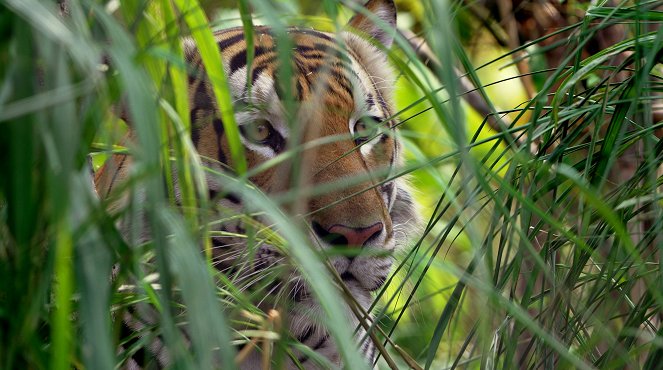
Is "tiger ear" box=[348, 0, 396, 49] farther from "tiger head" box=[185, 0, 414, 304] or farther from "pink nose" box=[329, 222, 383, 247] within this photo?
"pink nose" box=[329, 222, 383, 247]

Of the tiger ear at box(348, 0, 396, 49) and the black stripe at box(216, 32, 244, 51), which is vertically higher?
the black stripe at box(216, 32, 244, 51)

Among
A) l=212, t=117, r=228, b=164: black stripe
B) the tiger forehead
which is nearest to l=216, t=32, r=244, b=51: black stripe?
the tiger forehead

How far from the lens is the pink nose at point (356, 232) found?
183cm

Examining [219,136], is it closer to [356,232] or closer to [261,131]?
[261,131]

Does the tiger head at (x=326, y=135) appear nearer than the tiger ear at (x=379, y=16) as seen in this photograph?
Yes

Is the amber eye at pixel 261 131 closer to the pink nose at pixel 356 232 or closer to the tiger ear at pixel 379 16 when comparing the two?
the tiger ear at pixel 379 16

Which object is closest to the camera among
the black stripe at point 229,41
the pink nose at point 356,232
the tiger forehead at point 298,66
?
the pink nose at point 356,232

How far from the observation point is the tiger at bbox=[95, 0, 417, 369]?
1.84 meters

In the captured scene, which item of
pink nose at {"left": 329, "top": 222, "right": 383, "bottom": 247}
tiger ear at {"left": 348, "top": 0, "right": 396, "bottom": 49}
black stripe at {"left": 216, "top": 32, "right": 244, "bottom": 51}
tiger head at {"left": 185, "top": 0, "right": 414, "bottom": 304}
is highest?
black stripe at {"left": 216, "top": 32, "right": 244, "bottom": 51}

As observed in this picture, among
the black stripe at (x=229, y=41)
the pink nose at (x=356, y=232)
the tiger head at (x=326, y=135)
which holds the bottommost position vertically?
the pink nose at (x=356, y=232)

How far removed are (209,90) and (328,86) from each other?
0.28 m

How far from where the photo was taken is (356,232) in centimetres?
183

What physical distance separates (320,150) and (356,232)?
243 mm

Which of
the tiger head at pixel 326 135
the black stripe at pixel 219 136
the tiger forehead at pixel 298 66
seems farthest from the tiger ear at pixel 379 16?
the black stripe at pixel 219 136
